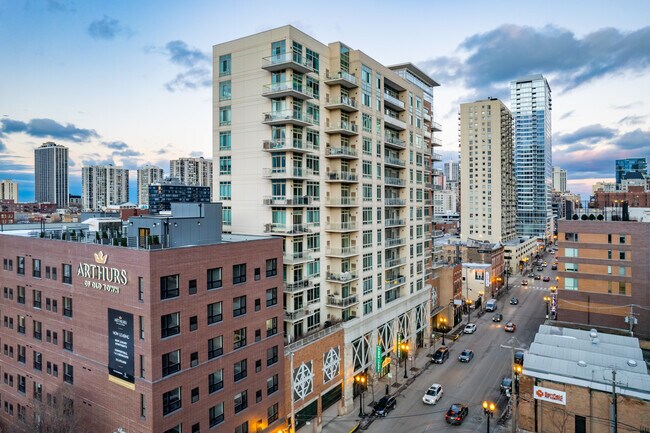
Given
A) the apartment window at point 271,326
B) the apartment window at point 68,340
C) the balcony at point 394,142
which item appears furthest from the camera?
the balcony at point 394,142

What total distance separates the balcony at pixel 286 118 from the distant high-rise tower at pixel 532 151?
163m

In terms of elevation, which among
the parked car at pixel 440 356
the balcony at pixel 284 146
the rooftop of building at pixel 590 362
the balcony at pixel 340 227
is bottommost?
the parked car at pixel 440 356

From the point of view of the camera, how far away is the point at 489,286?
304 feet

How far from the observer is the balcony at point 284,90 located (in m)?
39.5

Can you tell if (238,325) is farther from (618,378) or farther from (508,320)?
(508,320)

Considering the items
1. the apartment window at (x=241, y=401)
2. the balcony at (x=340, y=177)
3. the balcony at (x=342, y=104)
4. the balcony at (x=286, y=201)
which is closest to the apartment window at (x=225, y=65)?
the balcony at (x=342, y=104)

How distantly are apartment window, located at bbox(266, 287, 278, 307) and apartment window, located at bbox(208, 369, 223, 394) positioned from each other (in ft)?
23.0

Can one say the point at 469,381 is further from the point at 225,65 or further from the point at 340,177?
the point at 225,65

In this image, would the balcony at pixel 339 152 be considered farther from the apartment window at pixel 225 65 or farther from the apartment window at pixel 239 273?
the apartment window at pixel 239 273

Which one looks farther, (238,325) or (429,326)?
(429,326)

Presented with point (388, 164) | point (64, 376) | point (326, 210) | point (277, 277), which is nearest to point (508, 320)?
point (388, 164)

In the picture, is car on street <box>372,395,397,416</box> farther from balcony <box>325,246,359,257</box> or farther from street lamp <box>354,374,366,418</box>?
balcony <box>325,246,359,257</box>

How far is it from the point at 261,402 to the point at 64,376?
15.9 metres

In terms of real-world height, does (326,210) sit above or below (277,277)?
above
